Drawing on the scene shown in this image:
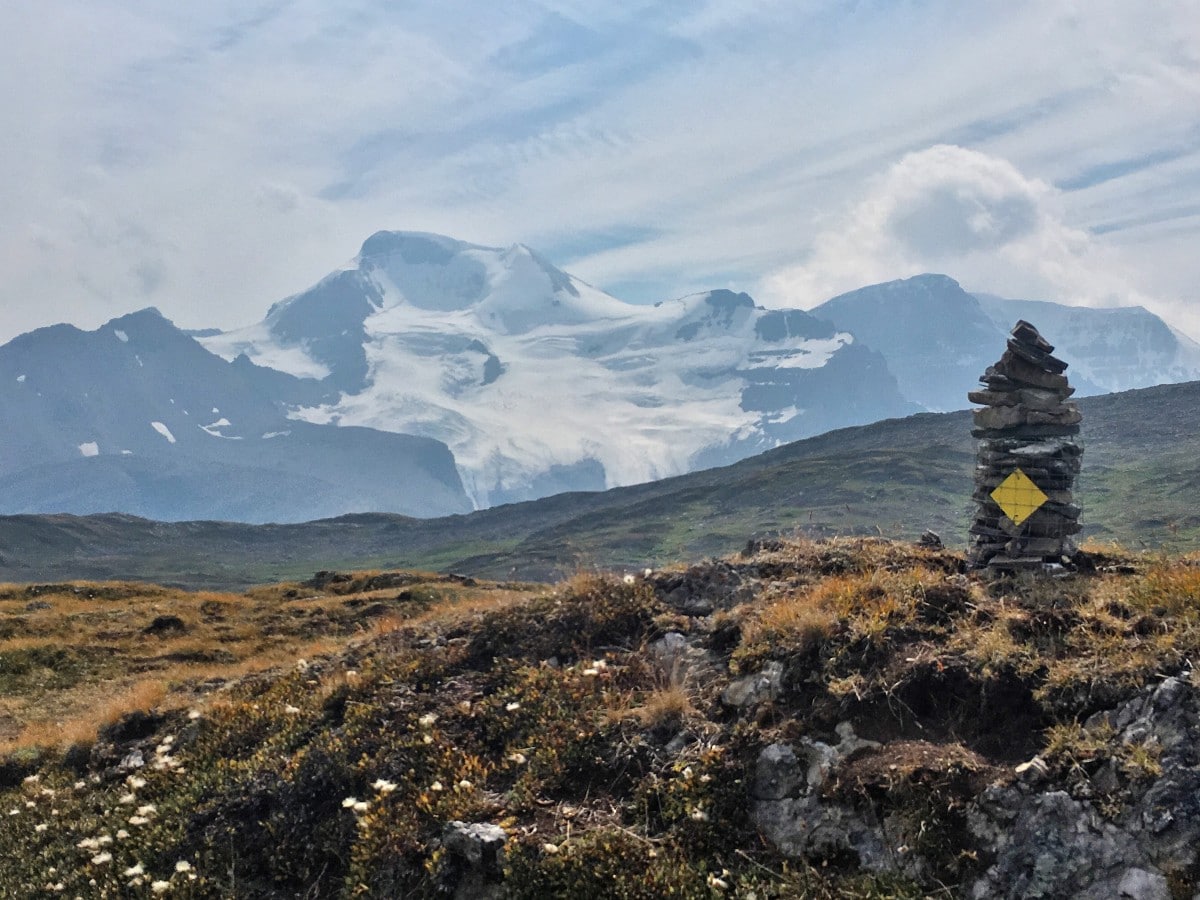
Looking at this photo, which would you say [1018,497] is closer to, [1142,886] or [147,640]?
[1142,886]

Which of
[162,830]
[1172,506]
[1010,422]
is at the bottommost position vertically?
[1172,506]

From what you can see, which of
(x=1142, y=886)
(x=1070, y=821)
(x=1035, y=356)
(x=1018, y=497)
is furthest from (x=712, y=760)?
(x=1035, y=356)

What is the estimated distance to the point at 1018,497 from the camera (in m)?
13.4

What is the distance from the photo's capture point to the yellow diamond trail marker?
43.7 feet

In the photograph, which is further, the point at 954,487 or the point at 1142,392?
the point at 1142,392

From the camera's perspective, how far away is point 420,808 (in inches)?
404

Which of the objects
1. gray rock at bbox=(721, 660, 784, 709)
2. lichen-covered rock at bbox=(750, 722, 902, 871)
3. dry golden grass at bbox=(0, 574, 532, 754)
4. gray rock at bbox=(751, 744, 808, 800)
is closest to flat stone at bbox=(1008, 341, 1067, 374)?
gray rock at bbox=(721, 660, 784, 709)

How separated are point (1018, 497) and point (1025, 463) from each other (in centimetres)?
77

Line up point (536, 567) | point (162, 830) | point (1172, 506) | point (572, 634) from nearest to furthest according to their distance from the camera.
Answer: point (162, 830)
point (572, 634)
point (1172, 506)
point (536, 567)

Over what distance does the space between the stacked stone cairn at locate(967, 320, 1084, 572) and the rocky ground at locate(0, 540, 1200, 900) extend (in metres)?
0.80

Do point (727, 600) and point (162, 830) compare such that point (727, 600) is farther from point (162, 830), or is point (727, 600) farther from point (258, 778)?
point (162, 830)

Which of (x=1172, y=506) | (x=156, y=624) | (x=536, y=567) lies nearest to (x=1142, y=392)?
(x=1172, y=506)

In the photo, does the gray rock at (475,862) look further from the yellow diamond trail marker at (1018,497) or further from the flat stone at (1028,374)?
the flat stone at (1028,374)

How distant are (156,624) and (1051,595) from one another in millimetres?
31637
